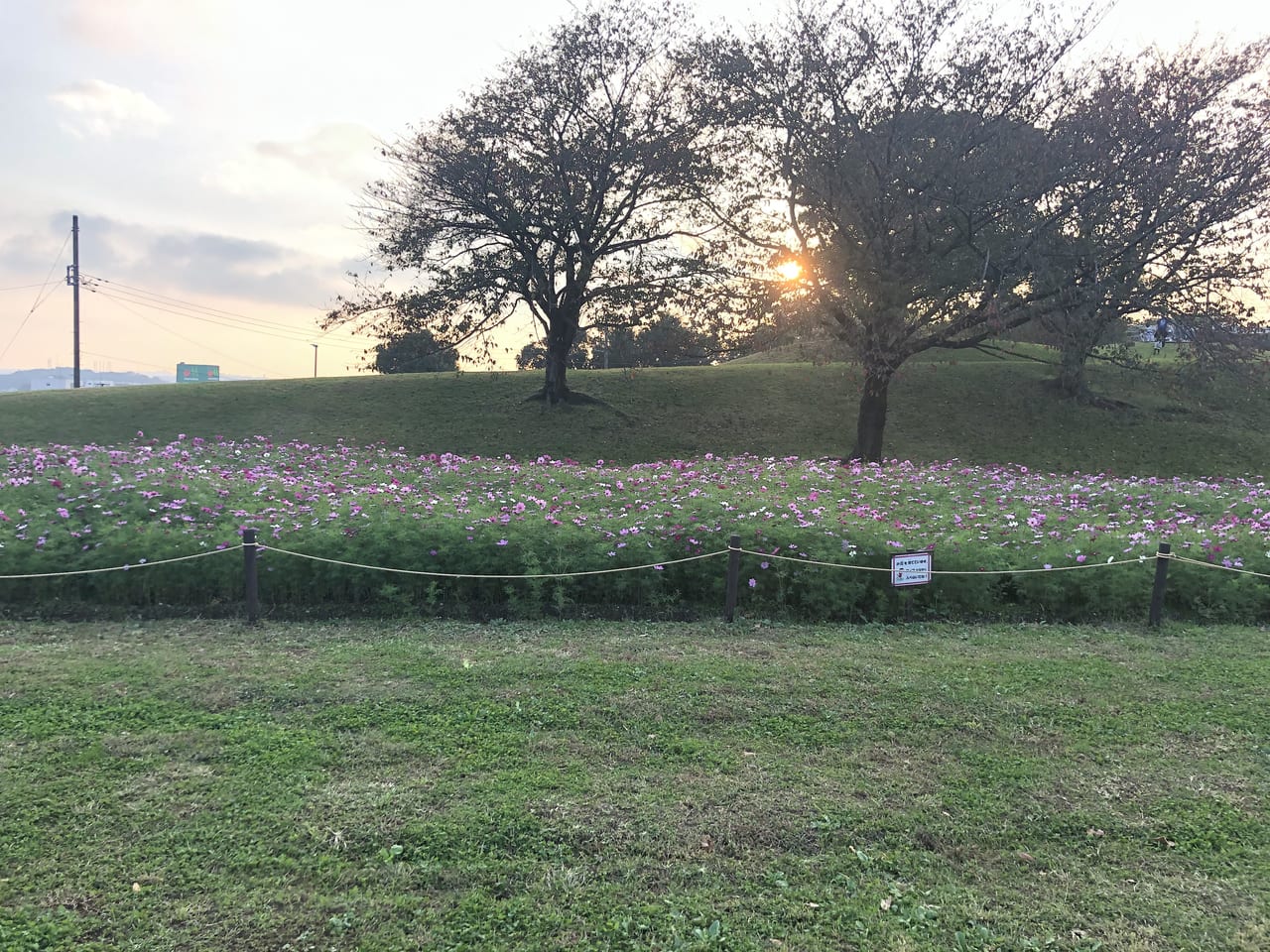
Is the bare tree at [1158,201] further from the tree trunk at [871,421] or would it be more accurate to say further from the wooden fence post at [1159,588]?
the wooden fence post at [1159,588]

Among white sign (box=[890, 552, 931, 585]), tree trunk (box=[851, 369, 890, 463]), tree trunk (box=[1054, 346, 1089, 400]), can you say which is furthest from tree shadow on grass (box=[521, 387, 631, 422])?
white sign (box=[890, 552, 931, 585])

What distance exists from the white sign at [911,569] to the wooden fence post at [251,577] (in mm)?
5561

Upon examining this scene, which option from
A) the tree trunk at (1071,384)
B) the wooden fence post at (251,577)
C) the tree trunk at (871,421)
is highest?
the tree trunk at (1071,384)

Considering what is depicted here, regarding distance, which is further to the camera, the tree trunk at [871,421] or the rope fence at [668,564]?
the tree trunk at [871,421]

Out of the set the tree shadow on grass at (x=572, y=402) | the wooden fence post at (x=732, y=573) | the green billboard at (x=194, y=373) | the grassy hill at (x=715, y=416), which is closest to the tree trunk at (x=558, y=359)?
the tree shadow on grass at (x=572, y=402)

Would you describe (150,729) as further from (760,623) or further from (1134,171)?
(1134,171)

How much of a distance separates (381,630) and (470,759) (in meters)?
2.74

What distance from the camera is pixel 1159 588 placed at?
692 cm

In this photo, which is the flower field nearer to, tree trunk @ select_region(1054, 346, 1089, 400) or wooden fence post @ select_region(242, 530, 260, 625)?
wooden fence post @ select_region(242, 530, 260, 625)

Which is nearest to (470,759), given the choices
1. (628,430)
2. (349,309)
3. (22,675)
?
(22,675)

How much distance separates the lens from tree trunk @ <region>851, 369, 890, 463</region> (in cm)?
1817

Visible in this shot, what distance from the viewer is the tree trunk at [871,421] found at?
1817 cm

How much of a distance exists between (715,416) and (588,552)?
634 inches

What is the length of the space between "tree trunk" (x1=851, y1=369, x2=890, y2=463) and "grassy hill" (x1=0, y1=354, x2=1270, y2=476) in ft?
2.67
